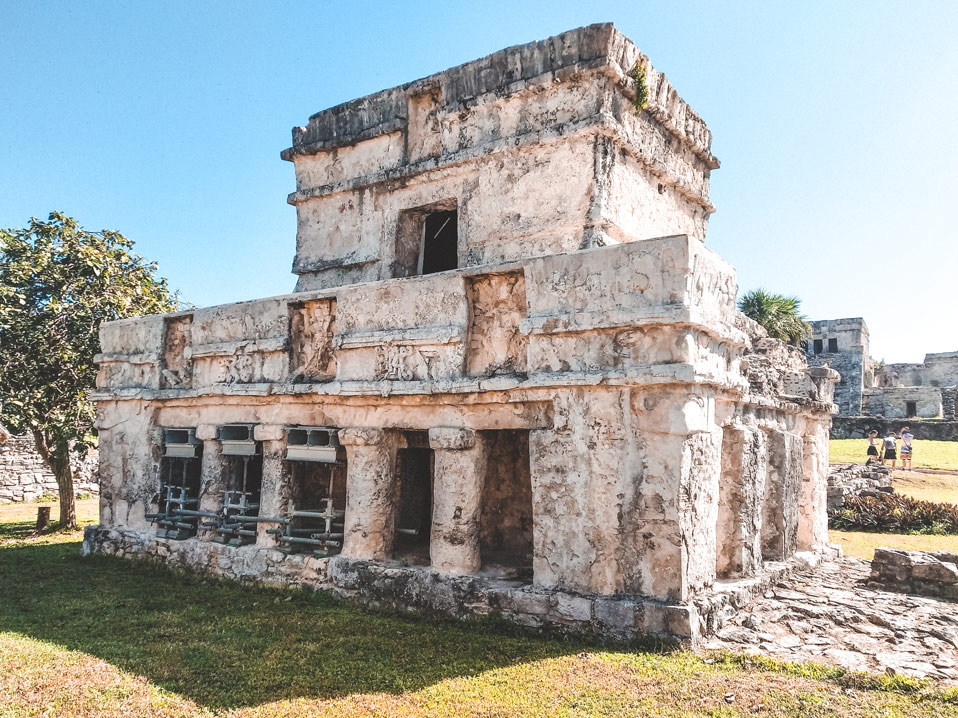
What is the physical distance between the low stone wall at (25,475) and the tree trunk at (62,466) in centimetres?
492

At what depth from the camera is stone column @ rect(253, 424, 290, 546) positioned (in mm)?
7262

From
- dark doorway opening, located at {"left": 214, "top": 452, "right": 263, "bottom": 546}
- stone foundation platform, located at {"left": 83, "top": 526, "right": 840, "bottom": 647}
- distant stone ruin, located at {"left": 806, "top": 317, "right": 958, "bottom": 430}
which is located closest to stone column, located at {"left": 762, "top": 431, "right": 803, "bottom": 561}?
stone foundation platform, located at {"left": 83, "top": 526, "right": 840, "bottom": 647}

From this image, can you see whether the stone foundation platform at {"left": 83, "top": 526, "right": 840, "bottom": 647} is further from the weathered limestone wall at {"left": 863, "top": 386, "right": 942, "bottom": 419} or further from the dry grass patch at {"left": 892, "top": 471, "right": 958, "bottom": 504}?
the weathered limestone wall at {"left": 863, "top": 386, "right": 942, "bottom": 419}

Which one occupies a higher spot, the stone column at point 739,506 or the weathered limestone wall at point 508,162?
the weathered limestone wall at point 508,162

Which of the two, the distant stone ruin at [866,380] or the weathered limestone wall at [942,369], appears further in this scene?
the weathered limestone wall at [942,369]

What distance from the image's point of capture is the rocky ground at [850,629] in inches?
190

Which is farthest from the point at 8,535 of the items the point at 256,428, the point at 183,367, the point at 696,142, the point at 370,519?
the point at 696,142

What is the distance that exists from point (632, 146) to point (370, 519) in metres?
4.89

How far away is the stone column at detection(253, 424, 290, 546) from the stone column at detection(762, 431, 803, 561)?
16.8 ft

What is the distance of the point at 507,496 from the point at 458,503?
171 cm

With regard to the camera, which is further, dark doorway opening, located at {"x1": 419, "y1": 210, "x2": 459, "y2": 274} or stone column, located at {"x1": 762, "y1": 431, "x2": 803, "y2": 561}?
dark doorway opening, located at {"x1": 419, "y1": 210, "x2": 459, "y2": 274}

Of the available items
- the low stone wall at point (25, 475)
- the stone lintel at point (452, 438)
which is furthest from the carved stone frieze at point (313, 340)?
the low stone wall at point (25, 475)

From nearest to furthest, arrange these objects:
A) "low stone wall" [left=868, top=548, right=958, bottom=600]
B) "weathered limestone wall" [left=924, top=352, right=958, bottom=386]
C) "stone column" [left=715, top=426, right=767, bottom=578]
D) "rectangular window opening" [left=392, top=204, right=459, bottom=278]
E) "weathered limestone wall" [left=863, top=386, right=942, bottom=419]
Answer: "stone column" [left=715, top=426, right=767, bottom=578]
"low stone wall" [left=868, top=548, right=958, bottom=600]
"rectangular window opening" [left=392, top=204, right=459, bottom=278]
"weathered limestone wall" [left=863, top=386, right=942, bottom=419]
"weathered limestone wall" [left=924, top=352, right=958, bottom=386]

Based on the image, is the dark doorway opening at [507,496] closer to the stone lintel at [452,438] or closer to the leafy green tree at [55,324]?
the stone lintel at [452,438]
